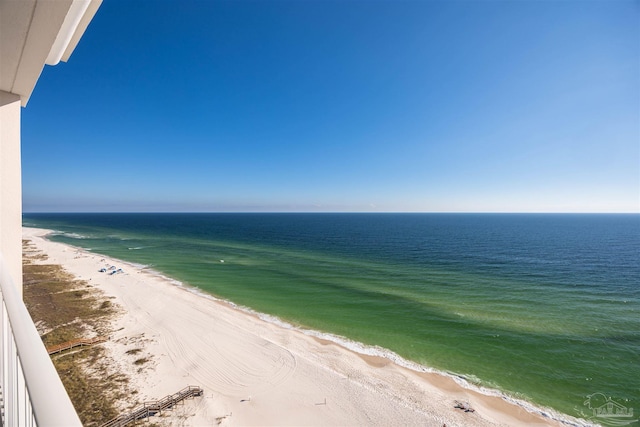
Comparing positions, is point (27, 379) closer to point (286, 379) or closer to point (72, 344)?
point (286, 379)

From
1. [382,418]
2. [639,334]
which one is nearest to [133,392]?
[382,418]

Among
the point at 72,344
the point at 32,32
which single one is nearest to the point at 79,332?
the point at 72,344

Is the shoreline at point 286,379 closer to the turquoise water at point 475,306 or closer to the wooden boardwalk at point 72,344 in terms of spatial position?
the wooden boardwalk at point 72,344

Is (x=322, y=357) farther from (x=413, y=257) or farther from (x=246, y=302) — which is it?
(x=413, y=257)

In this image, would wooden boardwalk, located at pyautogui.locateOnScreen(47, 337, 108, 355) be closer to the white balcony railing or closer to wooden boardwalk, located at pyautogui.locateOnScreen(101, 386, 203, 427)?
wooden boardwalk, located at pyautogui.locateOnScreen(101, 386, 203, 427)

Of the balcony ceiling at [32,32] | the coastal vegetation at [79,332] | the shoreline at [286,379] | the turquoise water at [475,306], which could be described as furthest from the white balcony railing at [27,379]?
the turquoise water at [475,306]
